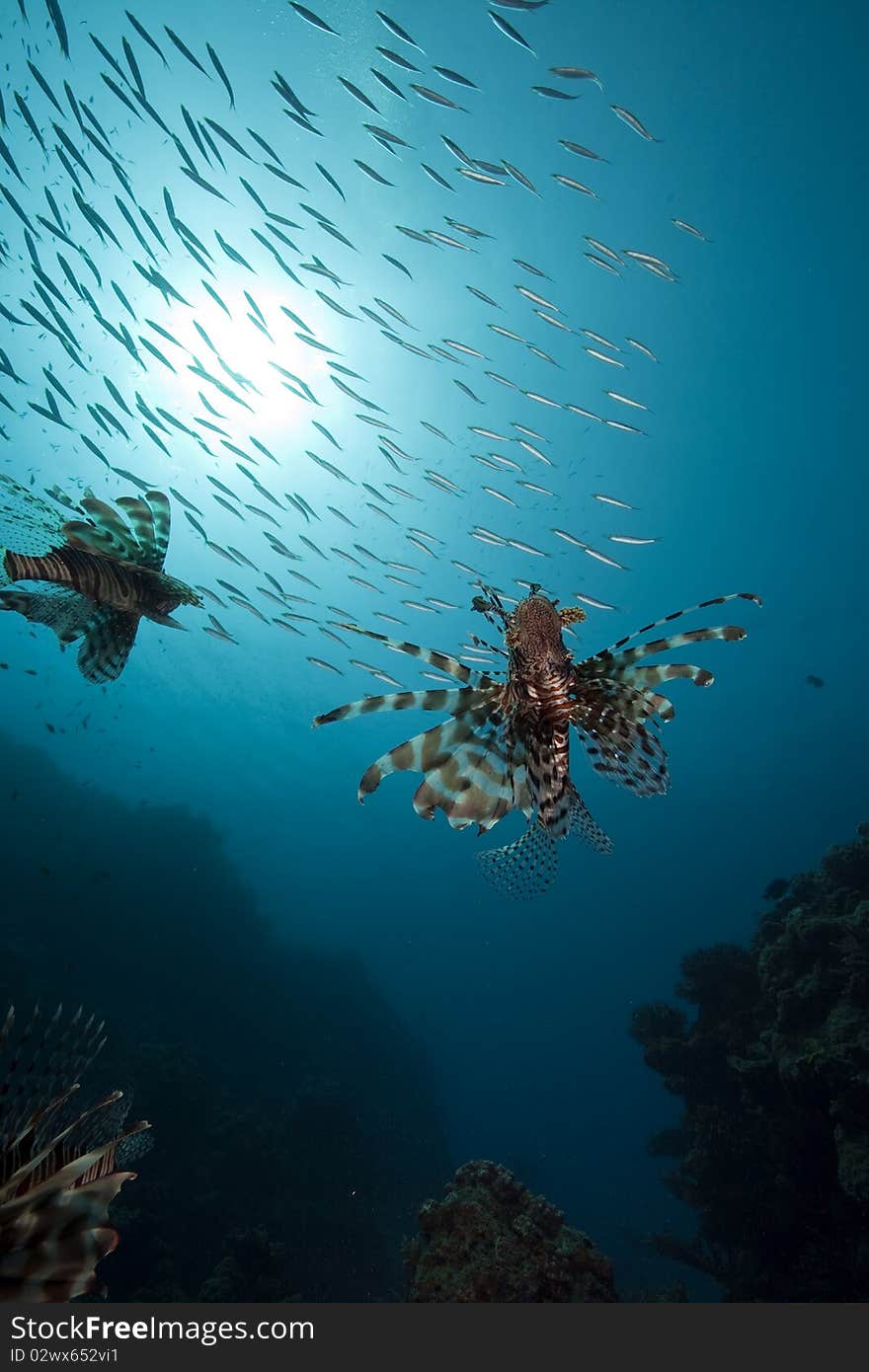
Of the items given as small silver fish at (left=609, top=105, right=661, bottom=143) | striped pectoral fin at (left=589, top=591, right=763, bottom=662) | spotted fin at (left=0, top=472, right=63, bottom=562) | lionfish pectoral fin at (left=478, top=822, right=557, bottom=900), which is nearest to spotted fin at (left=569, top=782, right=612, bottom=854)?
lionfish pectoral fin at (left=478, top=822, right=557, bottom=900)

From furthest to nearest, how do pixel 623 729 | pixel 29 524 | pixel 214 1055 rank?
1. pixel 214 1055
2. pixel 29 524
3. pixel 623 729

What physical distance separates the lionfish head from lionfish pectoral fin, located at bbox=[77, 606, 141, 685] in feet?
9.78

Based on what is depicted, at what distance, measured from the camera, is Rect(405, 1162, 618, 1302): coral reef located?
479 centimetres

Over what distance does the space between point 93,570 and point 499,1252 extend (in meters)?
6.47

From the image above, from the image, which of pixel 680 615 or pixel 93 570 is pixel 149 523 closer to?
pixel 93 570

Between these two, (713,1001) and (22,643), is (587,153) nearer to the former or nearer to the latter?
(713,1001)

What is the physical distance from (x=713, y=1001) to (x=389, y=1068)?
20.6 metres

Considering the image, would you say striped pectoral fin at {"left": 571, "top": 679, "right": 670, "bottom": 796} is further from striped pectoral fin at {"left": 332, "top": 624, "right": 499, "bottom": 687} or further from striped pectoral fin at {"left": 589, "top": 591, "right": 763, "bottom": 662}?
striped pectoral fin at {"left": 332, "top": 624, "right": 499, "bottom": 687}

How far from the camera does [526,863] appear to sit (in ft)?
10.8

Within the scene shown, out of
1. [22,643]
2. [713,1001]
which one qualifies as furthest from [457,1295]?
[22,643]

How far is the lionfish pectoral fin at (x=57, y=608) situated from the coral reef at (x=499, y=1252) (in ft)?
19.8

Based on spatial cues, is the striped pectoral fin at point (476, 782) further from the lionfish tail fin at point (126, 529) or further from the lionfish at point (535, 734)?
the lionfish tail fin at point (126, 529)

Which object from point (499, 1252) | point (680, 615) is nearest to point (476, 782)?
point (680, 615)

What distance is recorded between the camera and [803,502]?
2873 cm
